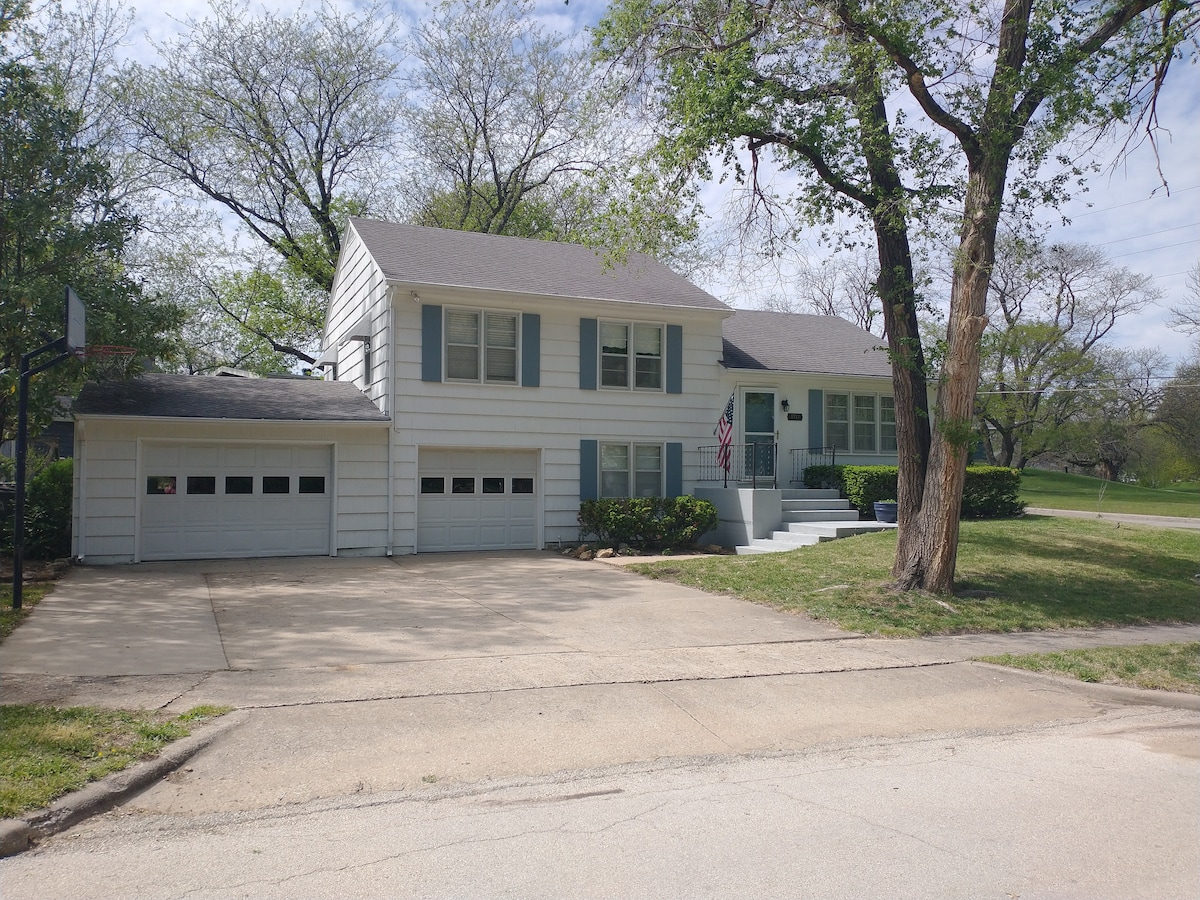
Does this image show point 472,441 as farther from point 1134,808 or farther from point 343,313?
point 1134,808

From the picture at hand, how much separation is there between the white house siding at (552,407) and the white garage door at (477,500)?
0.32m

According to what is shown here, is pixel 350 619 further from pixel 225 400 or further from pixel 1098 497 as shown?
pixel 1098 497

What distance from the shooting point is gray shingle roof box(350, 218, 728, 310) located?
17.6 meters

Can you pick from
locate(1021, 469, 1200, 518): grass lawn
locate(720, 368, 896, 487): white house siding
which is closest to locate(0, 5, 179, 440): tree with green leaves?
locate(720, 368, 896, 487): white house siding

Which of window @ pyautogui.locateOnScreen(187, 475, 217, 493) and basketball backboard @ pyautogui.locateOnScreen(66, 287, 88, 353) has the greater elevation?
basketball backboard @ pyautogui.locateOnScreen(66, 287, 88, 353)

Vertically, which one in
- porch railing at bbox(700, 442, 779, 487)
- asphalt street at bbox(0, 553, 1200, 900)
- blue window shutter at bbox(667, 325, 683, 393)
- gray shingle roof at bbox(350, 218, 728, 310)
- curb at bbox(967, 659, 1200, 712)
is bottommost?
curb at bbox(967, 659, 1200, 712)

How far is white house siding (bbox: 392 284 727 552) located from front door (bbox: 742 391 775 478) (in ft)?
3.12

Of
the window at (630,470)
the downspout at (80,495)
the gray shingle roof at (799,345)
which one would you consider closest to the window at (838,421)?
the gray shingle roof at (799,345)

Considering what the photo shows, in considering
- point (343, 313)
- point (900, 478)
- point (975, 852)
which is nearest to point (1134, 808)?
point (975, 852)

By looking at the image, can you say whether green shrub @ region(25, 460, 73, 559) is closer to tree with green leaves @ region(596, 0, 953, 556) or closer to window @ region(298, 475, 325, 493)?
window @ region(298, 475, 325, 493)

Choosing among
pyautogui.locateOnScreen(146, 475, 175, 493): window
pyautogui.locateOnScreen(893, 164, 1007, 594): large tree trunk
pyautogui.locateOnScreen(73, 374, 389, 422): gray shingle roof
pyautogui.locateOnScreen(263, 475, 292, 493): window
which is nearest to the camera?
pyautogui.locateOnScreen(893, 164, 1007, 594): large tree trunk

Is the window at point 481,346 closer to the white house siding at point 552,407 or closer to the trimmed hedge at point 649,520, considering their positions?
the white house siding at point 552,407

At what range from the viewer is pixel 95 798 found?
16.0ft

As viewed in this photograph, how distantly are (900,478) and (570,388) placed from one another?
767cm
